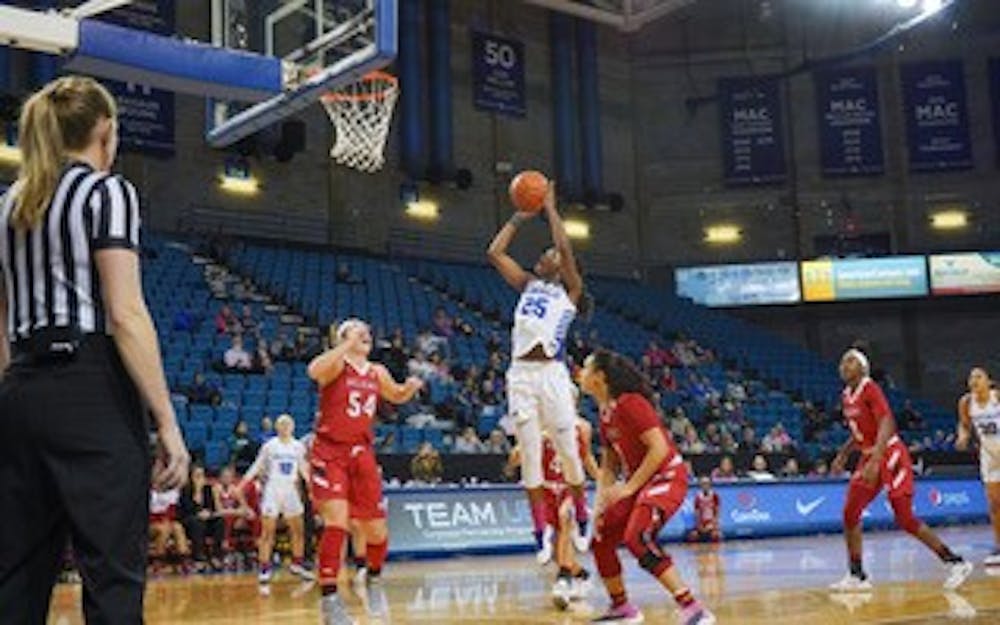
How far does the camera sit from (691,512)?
1781 cm

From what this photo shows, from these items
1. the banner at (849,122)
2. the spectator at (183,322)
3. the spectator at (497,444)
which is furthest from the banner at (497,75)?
the spectator at (497,444)

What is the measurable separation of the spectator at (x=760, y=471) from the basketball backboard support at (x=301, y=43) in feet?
36.5

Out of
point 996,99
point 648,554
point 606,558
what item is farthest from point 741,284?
point 648,554

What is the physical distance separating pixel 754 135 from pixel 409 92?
10.1 m

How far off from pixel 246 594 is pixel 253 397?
7350 millimetres

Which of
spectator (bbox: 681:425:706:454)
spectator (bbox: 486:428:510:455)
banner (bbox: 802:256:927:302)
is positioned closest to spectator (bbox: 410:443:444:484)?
spectator (bbox: 486:428:510:455)

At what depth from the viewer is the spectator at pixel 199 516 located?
14109 millimetres

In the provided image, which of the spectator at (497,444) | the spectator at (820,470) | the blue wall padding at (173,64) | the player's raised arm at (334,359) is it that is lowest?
the spectator at (820,470)

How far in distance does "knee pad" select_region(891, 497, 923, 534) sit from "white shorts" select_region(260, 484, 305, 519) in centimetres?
631

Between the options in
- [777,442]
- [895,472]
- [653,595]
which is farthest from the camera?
[777,442]

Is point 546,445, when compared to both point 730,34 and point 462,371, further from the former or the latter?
point 730,34

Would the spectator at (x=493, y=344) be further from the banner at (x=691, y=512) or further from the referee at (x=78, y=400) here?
the referee at (x=78, y=400)

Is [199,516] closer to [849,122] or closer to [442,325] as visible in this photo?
[442,325]

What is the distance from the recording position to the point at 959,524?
20.3m
